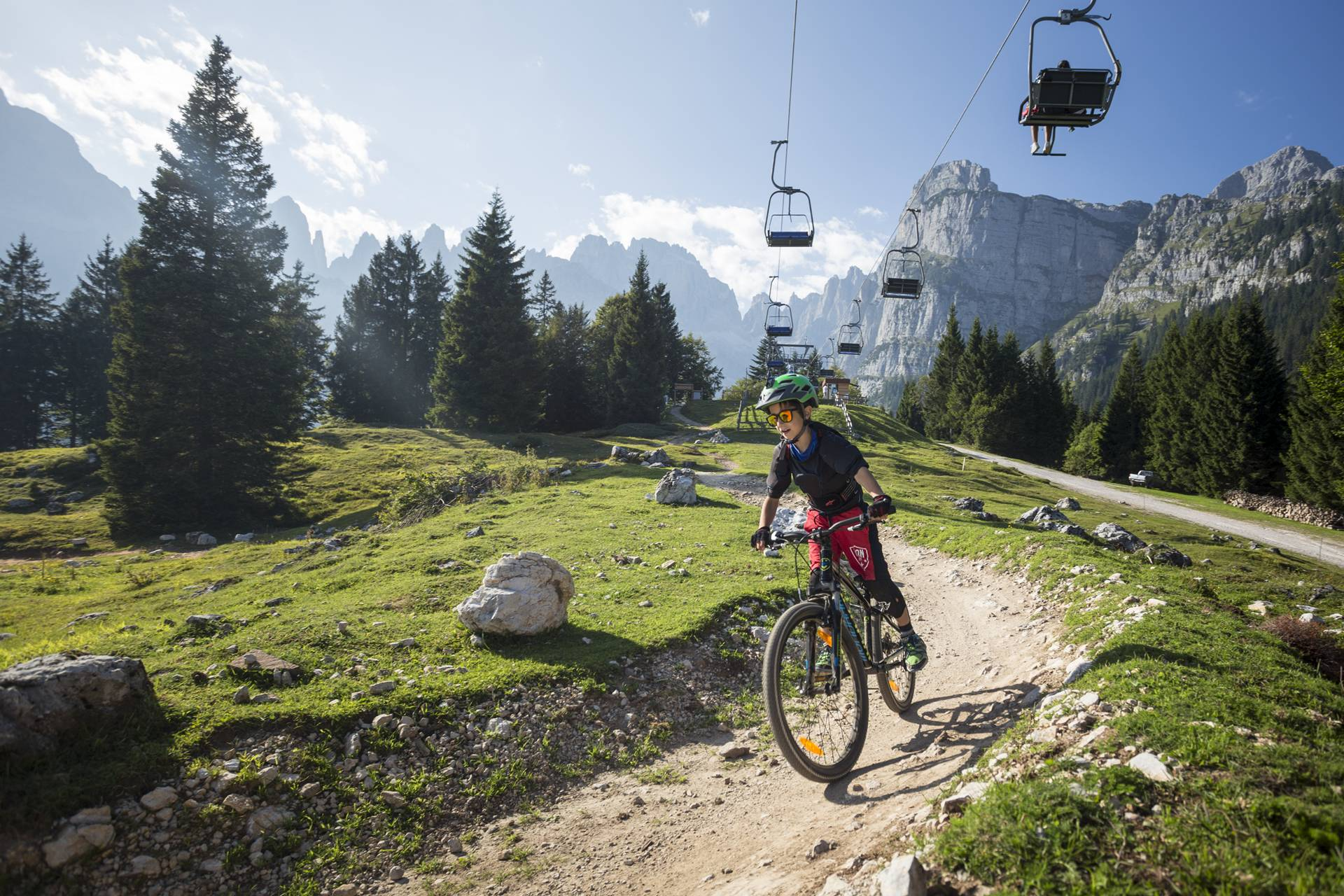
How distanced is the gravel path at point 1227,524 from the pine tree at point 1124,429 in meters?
25.7

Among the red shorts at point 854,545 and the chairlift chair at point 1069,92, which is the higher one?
the chairlift chair at point 1069,92

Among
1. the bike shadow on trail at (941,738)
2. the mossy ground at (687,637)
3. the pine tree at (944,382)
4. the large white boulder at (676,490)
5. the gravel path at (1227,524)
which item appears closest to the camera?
the mossy ground at (687,637)

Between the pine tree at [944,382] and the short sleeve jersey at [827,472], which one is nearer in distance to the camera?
the short sleeve jersey at [827,472]

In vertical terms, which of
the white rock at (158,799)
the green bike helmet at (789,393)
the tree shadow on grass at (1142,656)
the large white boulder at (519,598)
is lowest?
the white rock at (158,799)

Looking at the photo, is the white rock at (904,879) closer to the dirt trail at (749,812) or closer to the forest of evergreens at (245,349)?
the dirt trail at (749,812)

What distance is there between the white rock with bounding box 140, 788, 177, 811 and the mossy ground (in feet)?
0.58

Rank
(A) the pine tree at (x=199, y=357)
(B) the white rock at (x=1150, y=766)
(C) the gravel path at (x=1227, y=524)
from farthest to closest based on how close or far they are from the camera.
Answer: (A) the pine tree at (x=199, y=357) → (C) the gravel path at (x=1227, y=524) → (B) the white rock at (x=1150, y=766)

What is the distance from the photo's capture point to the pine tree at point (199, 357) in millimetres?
23891

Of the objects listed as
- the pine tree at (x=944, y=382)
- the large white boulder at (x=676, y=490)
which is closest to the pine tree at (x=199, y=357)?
the large white boulder at (x=676, y=490)

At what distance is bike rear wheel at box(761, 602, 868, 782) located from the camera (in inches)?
197

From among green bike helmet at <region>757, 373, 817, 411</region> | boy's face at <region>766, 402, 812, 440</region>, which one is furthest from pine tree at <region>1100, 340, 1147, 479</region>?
boy's face at <region>766, 402, 812, 440</region>

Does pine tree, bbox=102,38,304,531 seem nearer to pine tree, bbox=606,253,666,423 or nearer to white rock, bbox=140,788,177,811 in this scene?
white rock, bbox=140,788,177,811

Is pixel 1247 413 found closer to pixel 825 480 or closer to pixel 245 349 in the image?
pixel 825 480

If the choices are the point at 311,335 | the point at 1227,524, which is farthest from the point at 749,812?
the point at 311,335
